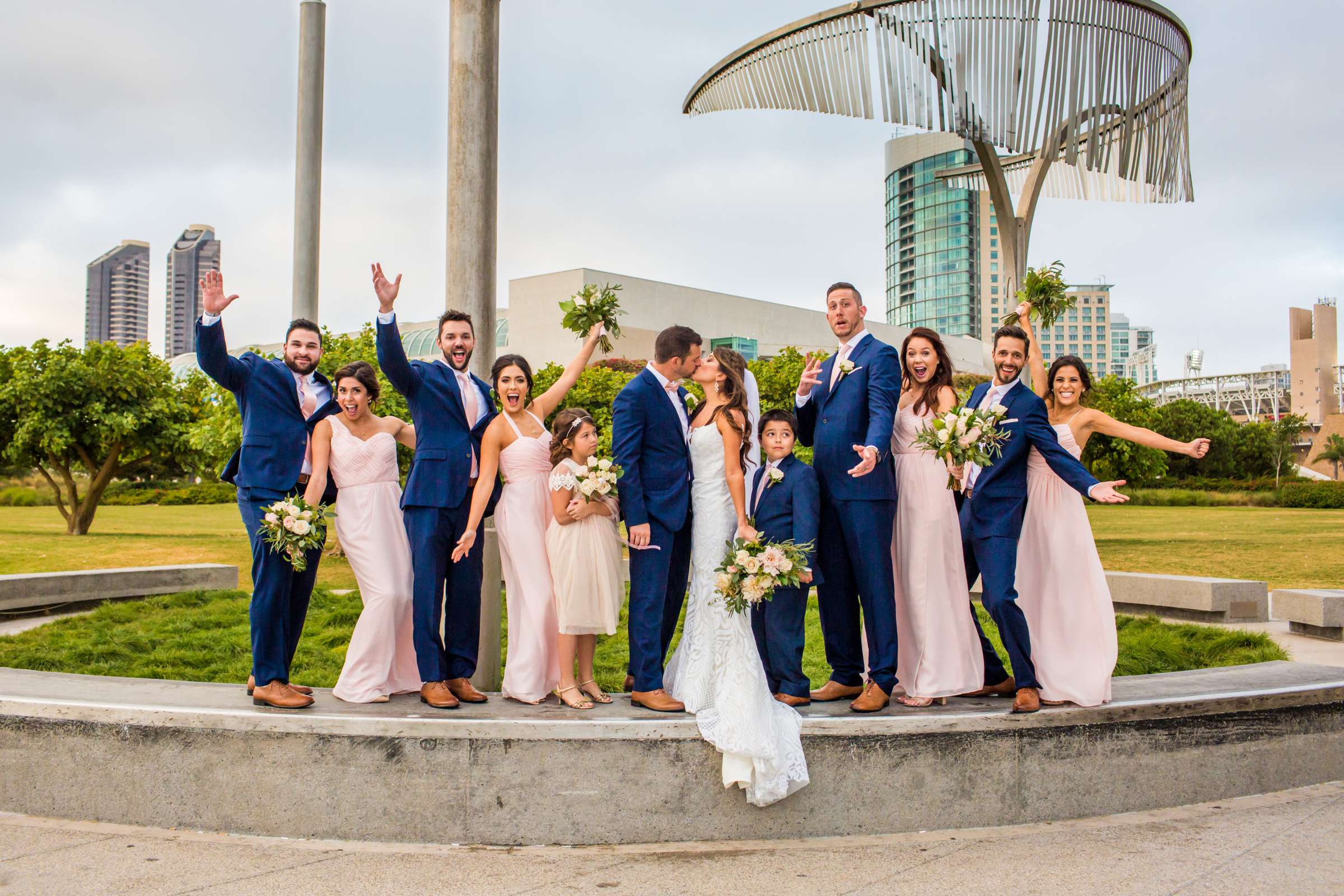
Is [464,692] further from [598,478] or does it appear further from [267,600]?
[598,478]

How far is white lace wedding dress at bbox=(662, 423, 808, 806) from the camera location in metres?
4.40

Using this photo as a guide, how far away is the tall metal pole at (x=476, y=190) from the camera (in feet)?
20.9

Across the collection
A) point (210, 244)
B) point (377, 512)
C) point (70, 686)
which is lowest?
point (70, 686)

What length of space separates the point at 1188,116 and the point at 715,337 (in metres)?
56.3

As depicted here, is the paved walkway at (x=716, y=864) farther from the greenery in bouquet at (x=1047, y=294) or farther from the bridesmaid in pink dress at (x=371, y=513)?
the greenery in bouquet at (x=1047, y=294)

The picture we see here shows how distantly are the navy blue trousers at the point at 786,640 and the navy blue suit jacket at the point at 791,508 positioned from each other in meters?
0.19

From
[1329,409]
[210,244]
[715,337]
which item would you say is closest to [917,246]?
[1329,409]

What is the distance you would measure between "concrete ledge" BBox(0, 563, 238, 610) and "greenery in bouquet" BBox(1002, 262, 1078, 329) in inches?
409

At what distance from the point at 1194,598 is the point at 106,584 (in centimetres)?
1289

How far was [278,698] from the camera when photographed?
5.02 meters

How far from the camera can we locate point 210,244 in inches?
6255

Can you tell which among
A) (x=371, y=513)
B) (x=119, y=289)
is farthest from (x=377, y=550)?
(x=119, y=289)

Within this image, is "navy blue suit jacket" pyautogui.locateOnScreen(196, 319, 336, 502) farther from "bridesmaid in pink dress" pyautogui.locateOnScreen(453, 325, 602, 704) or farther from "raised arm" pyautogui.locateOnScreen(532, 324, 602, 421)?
"raised arm" pyautogui.locateOnScreen(532, 324, 602, 421)

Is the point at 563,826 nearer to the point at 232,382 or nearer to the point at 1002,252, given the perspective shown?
the point at 232,382
